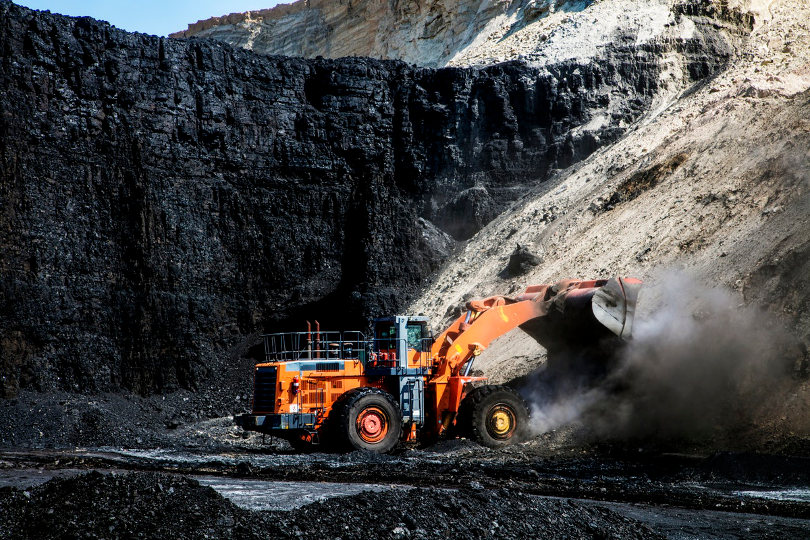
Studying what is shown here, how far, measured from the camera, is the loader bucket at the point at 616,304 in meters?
14.7

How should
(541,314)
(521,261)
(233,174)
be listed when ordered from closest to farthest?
(541,314) < (521,261) < (233,174)

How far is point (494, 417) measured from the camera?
1548 centimetres

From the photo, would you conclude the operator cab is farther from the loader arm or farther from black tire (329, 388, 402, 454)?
black tire (329, 388, 402, 454)

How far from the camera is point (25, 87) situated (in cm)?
2741

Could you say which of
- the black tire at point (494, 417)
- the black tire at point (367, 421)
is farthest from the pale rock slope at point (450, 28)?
the black tire at point (367, 421)

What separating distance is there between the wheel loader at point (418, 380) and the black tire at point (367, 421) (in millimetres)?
18

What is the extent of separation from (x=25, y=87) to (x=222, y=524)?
2416 centimetres

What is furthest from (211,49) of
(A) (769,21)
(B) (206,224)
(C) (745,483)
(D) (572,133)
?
(C) (745,483)

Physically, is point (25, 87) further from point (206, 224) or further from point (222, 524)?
point (222, 524)

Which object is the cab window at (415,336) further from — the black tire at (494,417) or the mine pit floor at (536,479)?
the mine pit floor at (536,479)

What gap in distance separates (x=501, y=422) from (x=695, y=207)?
12876 mm

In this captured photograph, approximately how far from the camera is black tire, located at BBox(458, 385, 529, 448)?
1523 centimetres

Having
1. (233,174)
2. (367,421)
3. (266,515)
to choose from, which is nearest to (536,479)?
(367,421)

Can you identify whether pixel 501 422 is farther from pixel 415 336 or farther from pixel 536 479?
pixel 536 479
